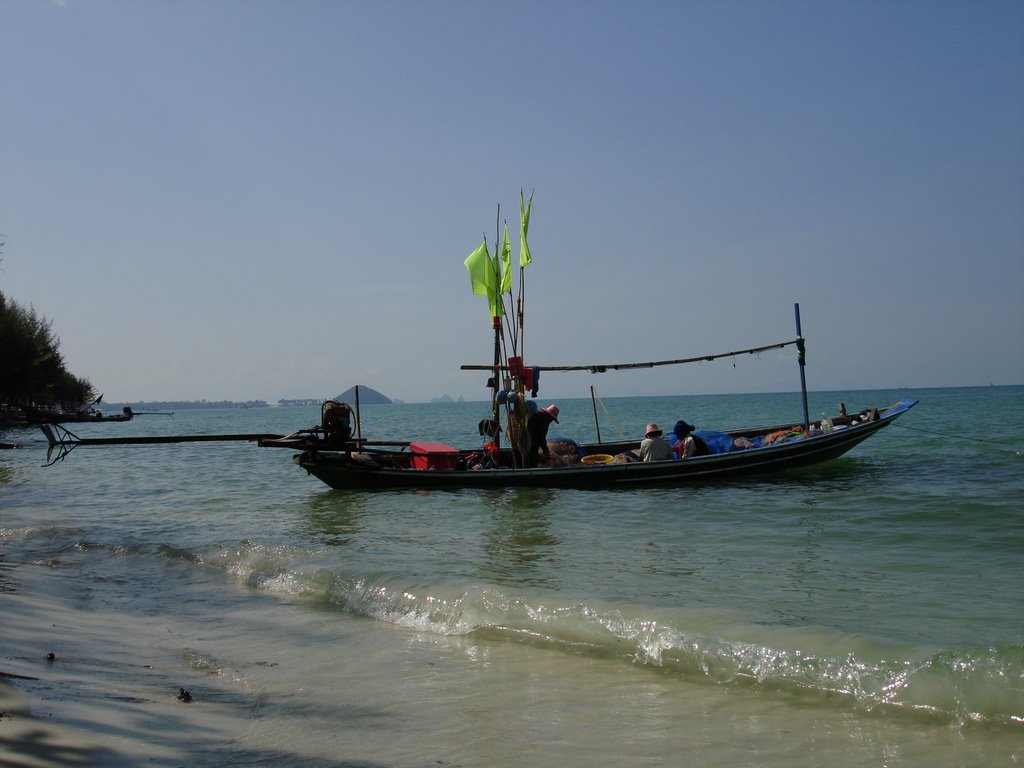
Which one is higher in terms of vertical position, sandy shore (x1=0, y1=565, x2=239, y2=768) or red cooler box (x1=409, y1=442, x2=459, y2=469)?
red cooler box (x1=409, y1=442, x2=459, y2=469)

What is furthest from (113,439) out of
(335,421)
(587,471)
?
(587,471)

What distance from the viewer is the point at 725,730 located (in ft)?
14.8

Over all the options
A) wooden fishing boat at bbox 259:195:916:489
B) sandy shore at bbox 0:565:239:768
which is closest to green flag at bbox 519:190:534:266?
wooden fishing boat at bbox 259:195:916:489

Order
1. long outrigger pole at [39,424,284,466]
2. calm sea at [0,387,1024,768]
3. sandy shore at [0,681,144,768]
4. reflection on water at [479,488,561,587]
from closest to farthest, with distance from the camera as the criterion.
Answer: sandy shore at [0,681,144,768]
calm sea at [0,387,1024,768]
reflection on water at [479,488,561,587]
long outrigger pole at [39,424,284,466]

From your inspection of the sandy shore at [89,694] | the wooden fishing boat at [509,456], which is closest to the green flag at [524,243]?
the wooden fishing boat at [509,456]

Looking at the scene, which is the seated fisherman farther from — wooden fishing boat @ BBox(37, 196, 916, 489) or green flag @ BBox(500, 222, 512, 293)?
green flag @ BBox(500, 222, 512, 293)

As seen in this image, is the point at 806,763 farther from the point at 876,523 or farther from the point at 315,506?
the point at 315,506

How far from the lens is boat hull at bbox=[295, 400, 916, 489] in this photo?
52.0 feet

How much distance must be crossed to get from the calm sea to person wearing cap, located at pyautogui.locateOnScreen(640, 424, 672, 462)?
9.72 feet

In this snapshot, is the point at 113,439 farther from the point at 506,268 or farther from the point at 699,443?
the point at 699,443

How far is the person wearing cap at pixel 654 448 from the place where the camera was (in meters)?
16.3

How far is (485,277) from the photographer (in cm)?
1705

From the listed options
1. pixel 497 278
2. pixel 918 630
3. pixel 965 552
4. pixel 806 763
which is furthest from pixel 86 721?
pixel 497 278

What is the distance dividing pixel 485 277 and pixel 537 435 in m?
3.66
